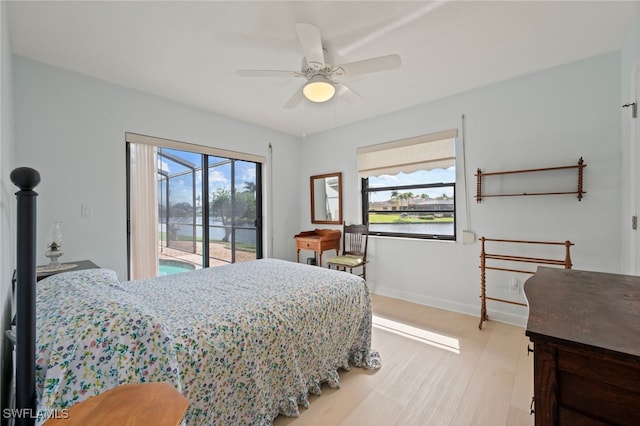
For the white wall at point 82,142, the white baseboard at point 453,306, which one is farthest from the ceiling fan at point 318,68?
the white baseboard at point 453,306

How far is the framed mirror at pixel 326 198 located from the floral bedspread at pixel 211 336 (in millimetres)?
2058

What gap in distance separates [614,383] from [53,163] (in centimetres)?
371

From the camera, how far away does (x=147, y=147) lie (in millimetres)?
3086

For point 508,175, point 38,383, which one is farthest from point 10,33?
point 508,175

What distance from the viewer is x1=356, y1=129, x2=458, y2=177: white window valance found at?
313 centimetres

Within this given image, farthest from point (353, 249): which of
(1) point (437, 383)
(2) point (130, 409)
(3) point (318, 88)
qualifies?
(2) point (130, 409)

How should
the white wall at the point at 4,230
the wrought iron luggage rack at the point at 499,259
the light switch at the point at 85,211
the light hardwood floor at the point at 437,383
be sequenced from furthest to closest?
the light switch at the point at 85,211, the wrought iron luggage rack at the point at 499,259, the light hardwood floor at the point at 437,383, the white wall at the point at 4,230

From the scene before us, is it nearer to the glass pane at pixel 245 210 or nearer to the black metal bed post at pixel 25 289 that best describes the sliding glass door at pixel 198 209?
the glass pane at pixel 245 210

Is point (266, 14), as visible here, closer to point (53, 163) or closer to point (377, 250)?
point (53, 163)

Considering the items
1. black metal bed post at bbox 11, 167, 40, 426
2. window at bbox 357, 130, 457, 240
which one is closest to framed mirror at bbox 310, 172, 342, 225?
window at bbox 357, 130, 457, 240

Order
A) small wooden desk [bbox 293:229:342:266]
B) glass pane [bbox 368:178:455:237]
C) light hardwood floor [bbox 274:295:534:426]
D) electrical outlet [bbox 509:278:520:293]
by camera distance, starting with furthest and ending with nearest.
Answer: small wooden desk [bbox 293:229:342:266], glass pane [bbox 368:178:455:237], electrical outlet [bbox 509:278:520:293], light hardwood floor [bbox 274:295:534:426]

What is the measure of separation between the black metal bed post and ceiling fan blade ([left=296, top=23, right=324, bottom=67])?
5.09 feet

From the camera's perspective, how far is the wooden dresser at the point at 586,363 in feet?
2.20

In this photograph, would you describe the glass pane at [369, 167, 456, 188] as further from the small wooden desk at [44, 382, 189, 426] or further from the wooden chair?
the small wooden desk at [44, 382, 189, 426]
